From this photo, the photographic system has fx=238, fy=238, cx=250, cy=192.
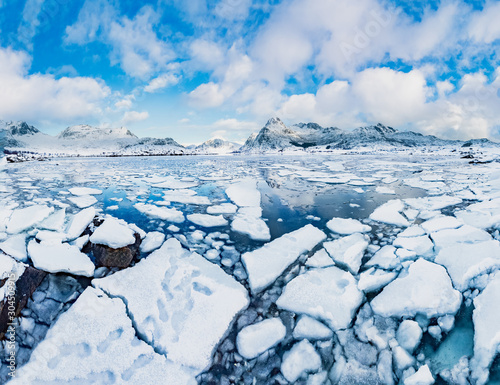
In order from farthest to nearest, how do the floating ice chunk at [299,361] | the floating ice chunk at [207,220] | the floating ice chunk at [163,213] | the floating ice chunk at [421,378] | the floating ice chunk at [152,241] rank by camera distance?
the floating ice chunk at [163,213] < the floating ice chunk at [207,220] < the floating ice chunk at [152,241] < the floating ice chunk at [299,361] < the floating ice chunk at [421,378]

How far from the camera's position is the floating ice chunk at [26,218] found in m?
3.24

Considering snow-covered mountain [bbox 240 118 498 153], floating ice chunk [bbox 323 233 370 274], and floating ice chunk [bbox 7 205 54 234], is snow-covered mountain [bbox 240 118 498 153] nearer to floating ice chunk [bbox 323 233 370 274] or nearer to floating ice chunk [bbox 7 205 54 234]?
floating ice chunk [bbox 7 205 54 234]

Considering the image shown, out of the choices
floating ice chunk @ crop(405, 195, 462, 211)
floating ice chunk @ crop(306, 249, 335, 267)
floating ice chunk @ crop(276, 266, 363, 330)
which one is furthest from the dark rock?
floating ice chunk @ crop(405, 195, 462, 211)

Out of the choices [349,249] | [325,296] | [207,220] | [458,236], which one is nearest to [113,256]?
[207,220]

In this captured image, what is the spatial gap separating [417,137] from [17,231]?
500 ft

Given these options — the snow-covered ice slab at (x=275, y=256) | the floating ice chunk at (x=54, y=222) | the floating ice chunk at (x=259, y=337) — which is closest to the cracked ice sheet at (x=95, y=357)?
the floating ice chunk at (x=259, y=337)

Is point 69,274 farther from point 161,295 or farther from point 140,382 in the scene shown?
point 140,382

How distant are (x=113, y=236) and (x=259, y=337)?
2.03 metres

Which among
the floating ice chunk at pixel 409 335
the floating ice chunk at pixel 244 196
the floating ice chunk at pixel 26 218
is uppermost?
the floating ice chunk at pixel 26 218

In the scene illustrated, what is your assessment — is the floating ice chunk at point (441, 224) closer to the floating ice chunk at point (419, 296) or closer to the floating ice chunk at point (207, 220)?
the floating ice chunk at point (419, 296)

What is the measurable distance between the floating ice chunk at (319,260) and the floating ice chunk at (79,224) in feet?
9.65

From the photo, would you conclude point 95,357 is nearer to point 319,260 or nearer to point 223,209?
point 319,260

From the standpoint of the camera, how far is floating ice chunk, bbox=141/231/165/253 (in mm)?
2899

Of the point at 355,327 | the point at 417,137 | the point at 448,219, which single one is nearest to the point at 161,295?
the point at 355,327
